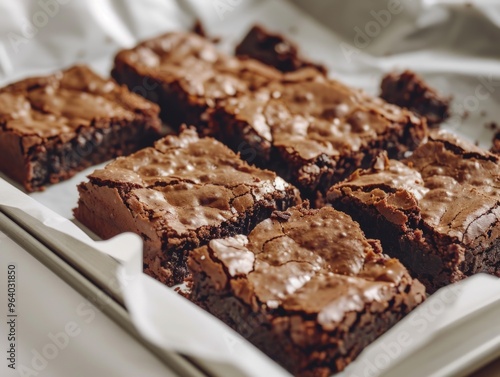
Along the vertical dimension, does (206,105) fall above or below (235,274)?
above

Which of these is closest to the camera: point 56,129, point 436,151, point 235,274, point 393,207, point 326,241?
point 235,274

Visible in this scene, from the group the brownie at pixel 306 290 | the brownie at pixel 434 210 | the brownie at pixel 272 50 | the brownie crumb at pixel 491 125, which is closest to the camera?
the brownie at pixel 306 290

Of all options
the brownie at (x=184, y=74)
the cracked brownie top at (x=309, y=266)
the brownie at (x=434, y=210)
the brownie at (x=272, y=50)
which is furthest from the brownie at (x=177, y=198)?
the brownie at (x=272, y=50)

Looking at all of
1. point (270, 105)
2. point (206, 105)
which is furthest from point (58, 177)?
point (270, 105)

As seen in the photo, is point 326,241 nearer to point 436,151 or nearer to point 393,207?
point 393,207

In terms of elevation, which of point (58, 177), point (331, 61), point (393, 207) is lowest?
point (58, 177)

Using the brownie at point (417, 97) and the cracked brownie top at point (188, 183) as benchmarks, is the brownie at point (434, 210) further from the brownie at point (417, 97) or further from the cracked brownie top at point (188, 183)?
the brownie at point (417, 97)

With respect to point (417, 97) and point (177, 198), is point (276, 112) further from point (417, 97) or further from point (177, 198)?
point (417, 97)
